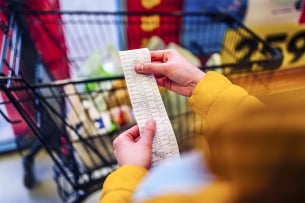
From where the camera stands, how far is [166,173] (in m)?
0.38

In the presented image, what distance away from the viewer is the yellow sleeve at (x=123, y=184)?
0.45m

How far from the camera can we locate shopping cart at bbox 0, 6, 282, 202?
806 millimetres

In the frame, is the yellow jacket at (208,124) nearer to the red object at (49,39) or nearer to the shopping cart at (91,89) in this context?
the shopping cart at (91,89)

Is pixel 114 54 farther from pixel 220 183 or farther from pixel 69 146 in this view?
pixel 220 183

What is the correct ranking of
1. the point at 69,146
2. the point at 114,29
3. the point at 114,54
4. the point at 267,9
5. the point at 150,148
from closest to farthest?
the point at 150,148, the point at 69,146, the point at 114,54, the point at 114,29, the point at 267,9

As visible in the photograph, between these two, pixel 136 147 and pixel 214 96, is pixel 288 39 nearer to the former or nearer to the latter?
pixel 214 96

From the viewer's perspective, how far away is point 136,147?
0.50m

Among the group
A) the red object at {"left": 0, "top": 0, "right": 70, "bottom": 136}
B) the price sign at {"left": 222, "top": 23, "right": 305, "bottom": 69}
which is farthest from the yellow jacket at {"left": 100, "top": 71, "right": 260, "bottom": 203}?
the price sign at {"left": 222, "top": 23, "right": 305, "bottom": 69}

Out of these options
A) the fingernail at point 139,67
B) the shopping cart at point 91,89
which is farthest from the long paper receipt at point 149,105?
the shopping cart at point 91,89

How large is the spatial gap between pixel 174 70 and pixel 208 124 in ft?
0.44

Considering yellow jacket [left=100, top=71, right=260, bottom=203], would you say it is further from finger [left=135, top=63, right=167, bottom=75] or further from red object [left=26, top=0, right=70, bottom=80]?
red object [left=26, top=0, right=70, bottom=80]

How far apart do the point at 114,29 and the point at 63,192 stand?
64 centimetres

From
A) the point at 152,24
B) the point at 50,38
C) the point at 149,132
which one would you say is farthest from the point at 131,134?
the point at 152,24

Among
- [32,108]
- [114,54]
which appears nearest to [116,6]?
[114,54]
